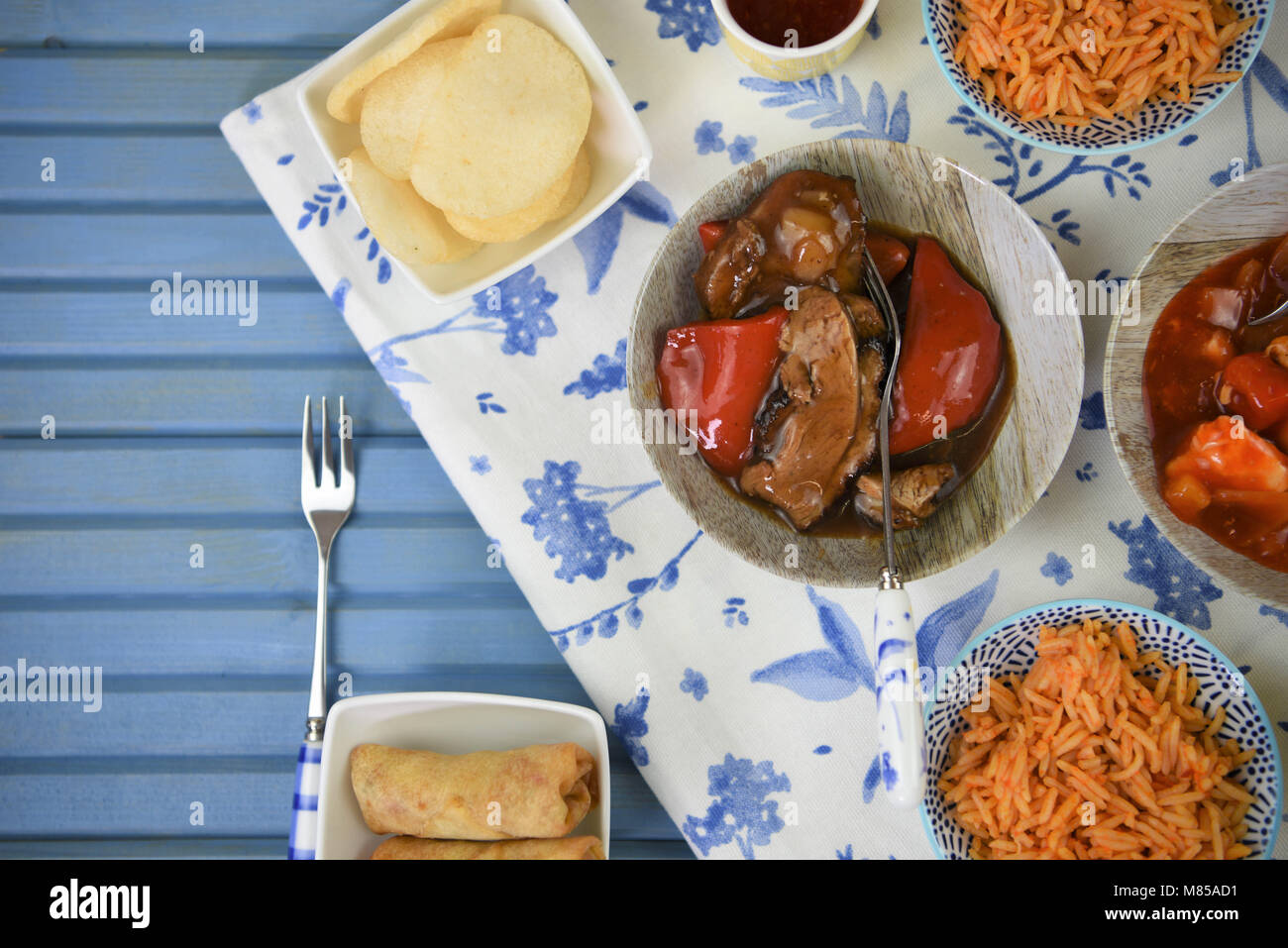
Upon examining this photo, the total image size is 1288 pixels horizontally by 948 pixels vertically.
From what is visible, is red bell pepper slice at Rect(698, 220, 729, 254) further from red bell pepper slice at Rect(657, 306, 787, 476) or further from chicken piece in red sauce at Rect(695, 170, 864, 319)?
red bell pepper slice at Rect(657, 306, 787, 476)

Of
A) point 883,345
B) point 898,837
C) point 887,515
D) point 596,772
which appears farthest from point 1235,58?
point 596,772

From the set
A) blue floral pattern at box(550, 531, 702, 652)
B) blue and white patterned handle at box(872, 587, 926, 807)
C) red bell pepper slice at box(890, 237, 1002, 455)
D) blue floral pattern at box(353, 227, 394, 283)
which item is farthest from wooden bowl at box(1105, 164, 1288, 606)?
blue floral pattern at box(353, 227, 394, 283)

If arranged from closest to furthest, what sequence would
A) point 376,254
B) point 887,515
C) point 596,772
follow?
point 887,515 → point 596,772 → point 376,254

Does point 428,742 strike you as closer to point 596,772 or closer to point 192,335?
point 596,772

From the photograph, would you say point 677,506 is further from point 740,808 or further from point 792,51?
point 792,51

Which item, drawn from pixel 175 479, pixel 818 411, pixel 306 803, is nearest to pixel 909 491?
pixel 818 411

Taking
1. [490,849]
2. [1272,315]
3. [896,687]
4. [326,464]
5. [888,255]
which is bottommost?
[490,849]
